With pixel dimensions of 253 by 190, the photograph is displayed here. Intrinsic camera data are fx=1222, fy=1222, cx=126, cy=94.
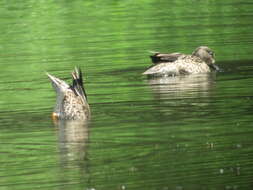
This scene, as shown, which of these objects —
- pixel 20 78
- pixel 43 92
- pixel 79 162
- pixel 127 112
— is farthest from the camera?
pixel 20 78

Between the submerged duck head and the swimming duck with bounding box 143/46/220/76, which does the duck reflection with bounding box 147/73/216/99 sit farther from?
the submerged duck head

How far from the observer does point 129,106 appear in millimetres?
15328

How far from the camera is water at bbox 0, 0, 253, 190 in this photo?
11328 mm

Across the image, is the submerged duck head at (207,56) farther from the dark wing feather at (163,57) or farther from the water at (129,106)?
the dark wing feather at (163,57)

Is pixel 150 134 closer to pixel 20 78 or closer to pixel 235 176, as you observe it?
pixel 235 176

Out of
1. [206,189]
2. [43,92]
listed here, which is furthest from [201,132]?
[43,92]

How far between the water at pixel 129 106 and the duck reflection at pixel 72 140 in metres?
0.01

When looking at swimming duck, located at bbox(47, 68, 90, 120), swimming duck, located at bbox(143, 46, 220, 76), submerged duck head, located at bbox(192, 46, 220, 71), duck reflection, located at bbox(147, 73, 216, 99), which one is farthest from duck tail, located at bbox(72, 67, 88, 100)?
submerged duck head, located at bbox(192, 46, 220, 71)

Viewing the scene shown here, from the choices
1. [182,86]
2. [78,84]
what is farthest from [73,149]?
[182,86]

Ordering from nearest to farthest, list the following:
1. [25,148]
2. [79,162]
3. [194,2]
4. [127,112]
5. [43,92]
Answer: [79,162] < [25,148] < [127,112] < [43,92] < [194,2]

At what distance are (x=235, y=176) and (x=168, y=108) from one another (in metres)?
4.04

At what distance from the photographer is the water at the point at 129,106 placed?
37.2 ft

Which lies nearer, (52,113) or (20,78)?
(52,113)

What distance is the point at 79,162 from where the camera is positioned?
11.9 metres
